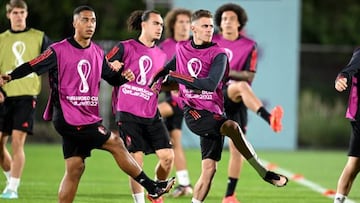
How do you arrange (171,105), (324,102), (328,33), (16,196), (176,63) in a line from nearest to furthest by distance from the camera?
(176,63) → (16,196) → (171,105) → (324,102) → (328,33)

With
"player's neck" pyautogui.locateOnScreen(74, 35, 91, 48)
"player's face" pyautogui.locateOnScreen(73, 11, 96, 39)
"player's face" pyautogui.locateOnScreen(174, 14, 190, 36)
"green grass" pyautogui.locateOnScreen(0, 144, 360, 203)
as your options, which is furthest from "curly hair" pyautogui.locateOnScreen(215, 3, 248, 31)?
"player's neck" pyautogui.locateOnScreen(74, 35, 91, 48)

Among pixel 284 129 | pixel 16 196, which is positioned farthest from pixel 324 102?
pixel 16 196

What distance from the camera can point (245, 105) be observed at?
40.9 ft

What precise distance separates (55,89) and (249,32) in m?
14.0

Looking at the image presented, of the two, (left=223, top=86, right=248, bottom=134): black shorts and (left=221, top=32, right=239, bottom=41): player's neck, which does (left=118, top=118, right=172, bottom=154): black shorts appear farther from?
(left=221, top=32, right=239, bottom=41): player's neck

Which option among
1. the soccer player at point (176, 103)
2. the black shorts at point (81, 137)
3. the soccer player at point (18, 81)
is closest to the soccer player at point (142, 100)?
the black shorts at point (81, 137)

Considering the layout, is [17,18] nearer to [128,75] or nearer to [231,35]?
[231,35]

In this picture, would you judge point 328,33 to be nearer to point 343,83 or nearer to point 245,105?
point 245,105

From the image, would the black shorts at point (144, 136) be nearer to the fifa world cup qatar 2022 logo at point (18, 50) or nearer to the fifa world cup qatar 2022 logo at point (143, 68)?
the fifa world cup qatar 2022 logo at point (143, 68)

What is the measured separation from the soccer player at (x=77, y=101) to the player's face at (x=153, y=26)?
54.0 inches

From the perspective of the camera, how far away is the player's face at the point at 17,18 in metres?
12.8

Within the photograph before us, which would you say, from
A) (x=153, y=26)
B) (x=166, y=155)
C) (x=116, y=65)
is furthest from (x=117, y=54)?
(x=166, y=155)

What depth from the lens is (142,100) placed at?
11102 millimetres

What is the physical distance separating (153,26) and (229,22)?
5.33 feet
